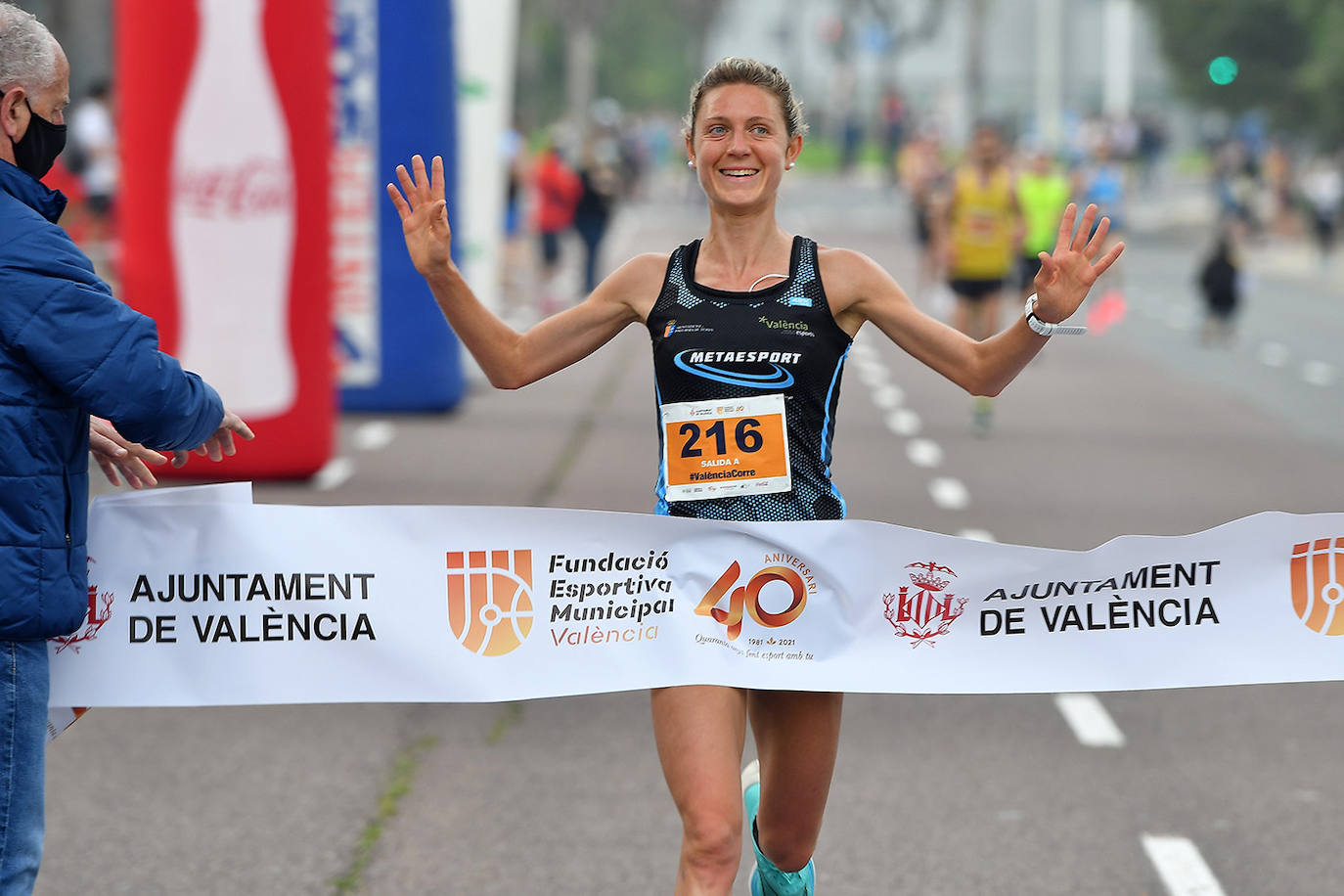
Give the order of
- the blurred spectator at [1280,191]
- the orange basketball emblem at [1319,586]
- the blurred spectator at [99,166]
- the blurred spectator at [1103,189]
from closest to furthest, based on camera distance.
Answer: the orange basketball emblem at [1319,586], the blurred spectator at [99,166], the blurred spectator at [1103,189], the blurred spectator at [1280,191]

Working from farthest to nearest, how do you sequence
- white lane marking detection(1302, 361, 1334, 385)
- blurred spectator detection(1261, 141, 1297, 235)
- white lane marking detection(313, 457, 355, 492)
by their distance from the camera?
blurred spectator detection(1261, 141, 1297, 235), white lane marking detection(1302, 361, 1334, 385), white lane marking detection(313, 457, 355, 492)

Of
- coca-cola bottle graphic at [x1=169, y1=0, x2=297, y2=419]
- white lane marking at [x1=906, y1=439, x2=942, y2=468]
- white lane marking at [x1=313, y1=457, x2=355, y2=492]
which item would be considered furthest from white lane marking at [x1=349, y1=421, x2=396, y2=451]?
white lane marking at [x1=906, y1=439, x2=942, y2=468]

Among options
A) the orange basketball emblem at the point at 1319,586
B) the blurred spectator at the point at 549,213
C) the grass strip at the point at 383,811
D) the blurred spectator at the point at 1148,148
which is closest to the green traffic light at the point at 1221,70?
the blurred spectator at the point at 549,213

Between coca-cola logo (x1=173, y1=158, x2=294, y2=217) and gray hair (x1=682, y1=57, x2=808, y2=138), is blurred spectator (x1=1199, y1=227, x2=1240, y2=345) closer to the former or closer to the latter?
coca-cola logo (x1=173, y1=158, x2=294, y2=217)

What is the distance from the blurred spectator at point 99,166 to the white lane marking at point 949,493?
13.5m

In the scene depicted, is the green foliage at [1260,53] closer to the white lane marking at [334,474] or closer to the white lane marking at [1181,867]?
the white lane marking at [334,474]

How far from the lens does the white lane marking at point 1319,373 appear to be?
19828 millimetres

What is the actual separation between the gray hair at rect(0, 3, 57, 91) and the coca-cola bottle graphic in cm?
880

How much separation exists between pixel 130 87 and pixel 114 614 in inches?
344

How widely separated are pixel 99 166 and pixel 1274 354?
43.8 ft

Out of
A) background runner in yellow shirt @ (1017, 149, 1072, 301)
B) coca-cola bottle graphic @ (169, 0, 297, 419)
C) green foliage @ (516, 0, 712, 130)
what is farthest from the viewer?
green foliage @ (516, 0, 712, 130)

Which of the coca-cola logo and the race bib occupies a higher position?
the race bib

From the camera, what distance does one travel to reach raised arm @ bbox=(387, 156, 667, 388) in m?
4.22

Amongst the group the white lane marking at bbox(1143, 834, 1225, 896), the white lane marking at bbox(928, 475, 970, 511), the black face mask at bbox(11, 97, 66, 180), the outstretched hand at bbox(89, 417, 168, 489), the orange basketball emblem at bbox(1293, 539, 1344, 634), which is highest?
the black face mask at bbox(11, 97, 66, 180)
